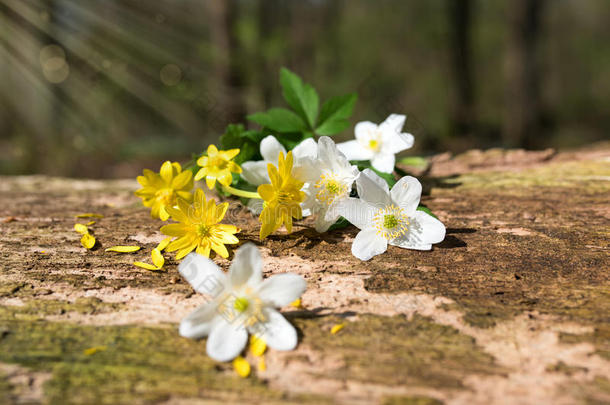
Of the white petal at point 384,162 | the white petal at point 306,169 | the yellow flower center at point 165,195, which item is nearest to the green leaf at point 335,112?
the white petal at point 384,162

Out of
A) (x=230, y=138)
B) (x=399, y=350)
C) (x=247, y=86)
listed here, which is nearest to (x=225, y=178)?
(x=230, y=138)

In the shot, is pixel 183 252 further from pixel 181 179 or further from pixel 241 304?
pixel 241 304

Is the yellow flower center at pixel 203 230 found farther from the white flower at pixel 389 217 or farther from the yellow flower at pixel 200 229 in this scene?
the white flower at pixel 389 217

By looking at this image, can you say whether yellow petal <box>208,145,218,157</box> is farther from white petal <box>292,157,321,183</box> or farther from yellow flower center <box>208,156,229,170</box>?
white petal <box>292,157,321,183</box>

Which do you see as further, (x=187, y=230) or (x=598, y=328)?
(x=187, y=230)

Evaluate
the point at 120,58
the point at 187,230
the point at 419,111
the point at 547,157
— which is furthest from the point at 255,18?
the point at 187,230

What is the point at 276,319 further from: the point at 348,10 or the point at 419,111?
the point at 348,10

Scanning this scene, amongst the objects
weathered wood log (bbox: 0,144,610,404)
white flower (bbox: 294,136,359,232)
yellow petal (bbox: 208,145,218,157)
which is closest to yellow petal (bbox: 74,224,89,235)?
weathered wood log (bbox: 0,144,610,404)
